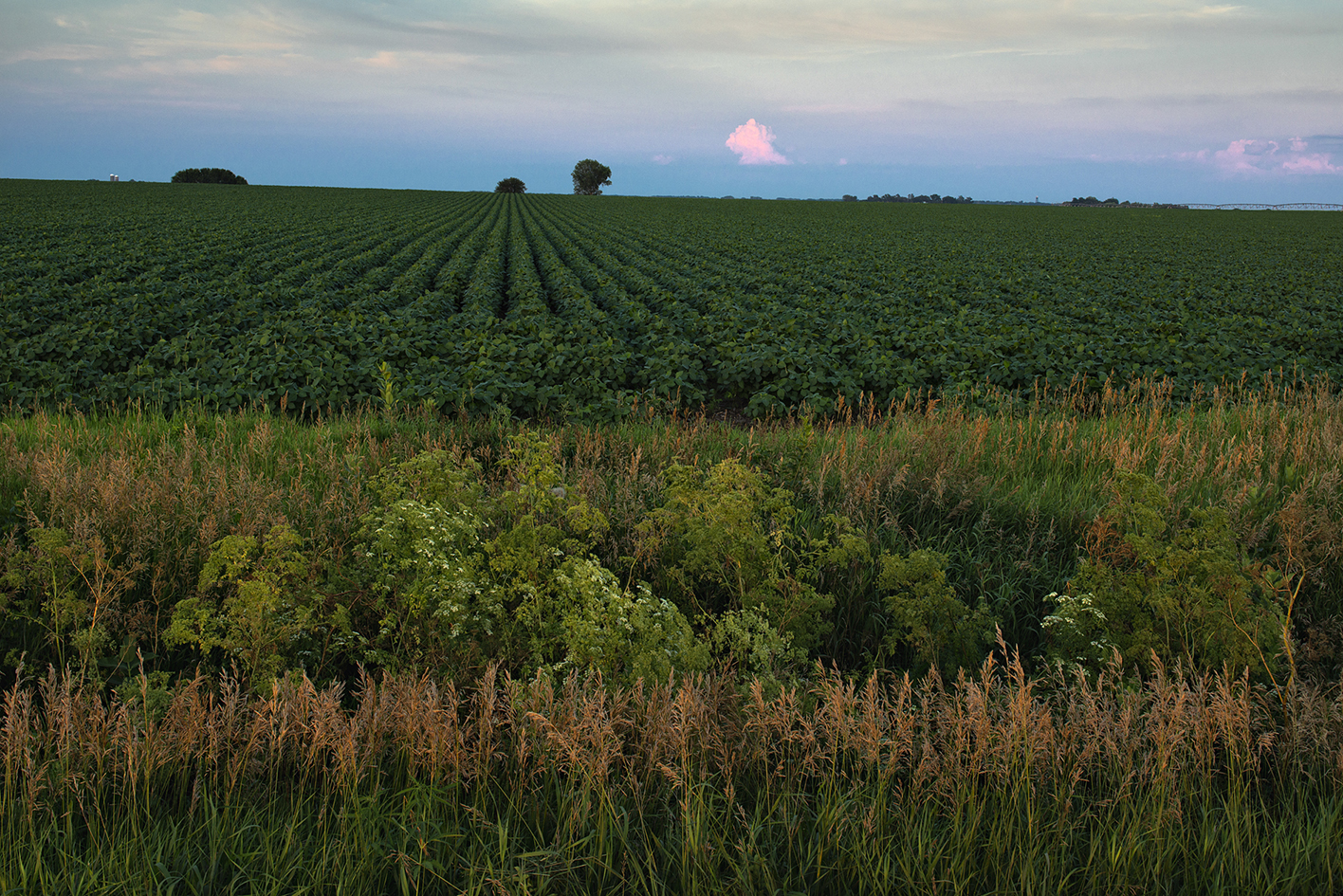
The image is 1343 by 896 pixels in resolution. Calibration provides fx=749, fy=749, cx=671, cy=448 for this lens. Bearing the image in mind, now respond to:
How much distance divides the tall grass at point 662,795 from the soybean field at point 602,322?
528 cm

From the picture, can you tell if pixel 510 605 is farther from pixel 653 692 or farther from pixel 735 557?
pixel 653 692

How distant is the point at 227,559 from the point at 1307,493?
7.03 metres

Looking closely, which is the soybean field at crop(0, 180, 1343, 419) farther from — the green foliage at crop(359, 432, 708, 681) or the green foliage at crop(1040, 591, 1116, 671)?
the green foliage at crop(1040, 591, 1116, 671)

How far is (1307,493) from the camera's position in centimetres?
549

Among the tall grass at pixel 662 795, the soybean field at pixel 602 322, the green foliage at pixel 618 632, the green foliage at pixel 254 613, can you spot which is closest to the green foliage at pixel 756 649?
the green foliage at pixel 618 632

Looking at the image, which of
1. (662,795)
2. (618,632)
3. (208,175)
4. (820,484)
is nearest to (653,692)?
(662,795)

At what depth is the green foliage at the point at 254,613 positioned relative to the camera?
3189 millimetres

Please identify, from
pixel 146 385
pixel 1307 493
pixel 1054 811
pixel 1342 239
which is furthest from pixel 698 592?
pixel 1342 239

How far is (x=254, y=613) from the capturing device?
3205 mm

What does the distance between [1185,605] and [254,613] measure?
13.6 feet

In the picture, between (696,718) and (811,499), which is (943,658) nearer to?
(696,718)

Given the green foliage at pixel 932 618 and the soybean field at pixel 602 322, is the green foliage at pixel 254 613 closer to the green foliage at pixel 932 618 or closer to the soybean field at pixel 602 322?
the green foliage at pixel 932 618

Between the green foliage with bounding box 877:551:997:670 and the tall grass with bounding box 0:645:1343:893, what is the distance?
63 cm

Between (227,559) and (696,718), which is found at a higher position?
(227,559)
